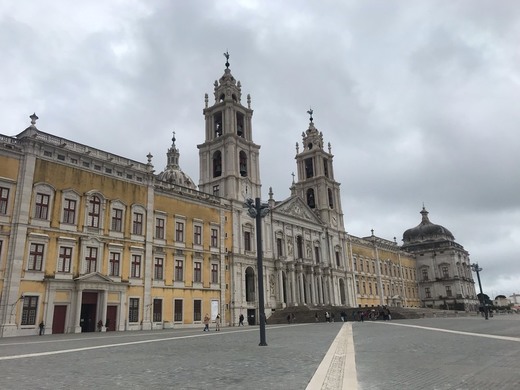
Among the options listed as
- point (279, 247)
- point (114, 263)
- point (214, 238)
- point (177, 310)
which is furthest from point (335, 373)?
point (279, 247)

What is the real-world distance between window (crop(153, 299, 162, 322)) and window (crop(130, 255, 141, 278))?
2791 mm

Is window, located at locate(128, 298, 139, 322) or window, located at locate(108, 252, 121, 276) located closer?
window, located at locate(108, 252, 121, 276)

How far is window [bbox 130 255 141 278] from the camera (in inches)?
1330

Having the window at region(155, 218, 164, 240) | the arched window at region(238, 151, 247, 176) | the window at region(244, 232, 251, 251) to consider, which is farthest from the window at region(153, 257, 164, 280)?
the arched window at region(238, 151, 247, 176)

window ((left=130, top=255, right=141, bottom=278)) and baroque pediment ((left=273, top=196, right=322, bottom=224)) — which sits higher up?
baroque pediment ((left=273, top=196, right=322, bottom=224))

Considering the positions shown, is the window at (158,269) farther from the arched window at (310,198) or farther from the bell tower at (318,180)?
the arched window at (310,198)

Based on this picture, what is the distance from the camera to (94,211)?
106 ft

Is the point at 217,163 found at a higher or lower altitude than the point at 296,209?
higher

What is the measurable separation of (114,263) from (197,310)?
31.9 ft

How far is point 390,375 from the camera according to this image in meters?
8.65

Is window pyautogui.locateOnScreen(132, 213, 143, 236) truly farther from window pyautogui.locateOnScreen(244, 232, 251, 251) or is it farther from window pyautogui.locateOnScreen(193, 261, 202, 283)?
window pyautogui.locateOnScreen(244, 232, 251, 251)

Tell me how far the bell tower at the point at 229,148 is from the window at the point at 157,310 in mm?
14812

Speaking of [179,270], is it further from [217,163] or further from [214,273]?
[217,163]

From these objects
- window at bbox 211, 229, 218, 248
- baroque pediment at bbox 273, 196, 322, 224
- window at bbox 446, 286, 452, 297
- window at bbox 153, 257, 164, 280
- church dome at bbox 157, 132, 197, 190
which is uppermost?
church dome at bbox 157, 132, 197, 190
